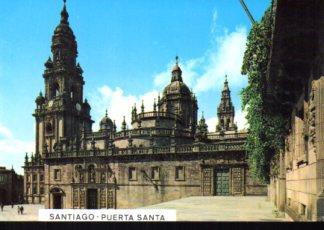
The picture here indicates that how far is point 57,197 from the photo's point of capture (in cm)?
4944

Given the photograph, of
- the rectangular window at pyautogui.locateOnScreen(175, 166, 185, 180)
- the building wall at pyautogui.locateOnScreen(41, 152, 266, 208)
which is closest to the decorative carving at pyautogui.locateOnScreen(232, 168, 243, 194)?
the building wall at pyautogui.locateOnScreen(41, 152, 266, 208)

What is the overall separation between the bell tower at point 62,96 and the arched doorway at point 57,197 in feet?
43.7

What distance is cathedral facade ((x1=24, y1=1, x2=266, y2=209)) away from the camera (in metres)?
39.1

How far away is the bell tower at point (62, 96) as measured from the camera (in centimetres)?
6306

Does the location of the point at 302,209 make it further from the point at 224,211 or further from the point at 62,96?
the point at 62,96

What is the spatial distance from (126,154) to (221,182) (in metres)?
10.8

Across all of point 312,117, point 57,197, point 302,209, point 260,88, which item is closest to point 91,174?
point 57,197

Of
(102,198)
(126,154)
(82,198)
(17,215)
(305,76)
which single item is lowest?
(17,215)

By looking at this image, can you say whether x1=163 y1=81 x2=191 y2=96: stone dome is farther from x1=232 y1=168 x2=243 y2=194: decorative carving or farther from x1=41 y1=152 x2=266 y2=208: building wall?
x1=232 y1=168 x2=243 y2=194: decorative carving

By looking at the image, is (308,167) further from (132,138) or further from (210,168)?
(132,138)

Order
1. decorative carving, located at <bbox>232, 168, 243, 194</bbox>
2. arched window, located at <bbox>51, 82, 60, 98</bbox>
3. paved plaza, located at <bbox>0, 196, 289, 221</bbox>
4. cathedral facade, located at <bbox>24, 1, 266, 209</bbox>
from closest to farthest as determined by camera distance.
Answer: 1. paved plaza, located at <bbox>0, 196, 289, 221</bbox>
2. decorative carving, located at <bbox>232, 168, 243, 194</bbox>
3. cathedral facade, located at <bbox>24, 1, 266, 209</bbox>
4. arched window, located at <bbox>51, 82, 60, 98</bbox>

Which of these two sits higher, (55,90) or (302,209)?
(55,90)

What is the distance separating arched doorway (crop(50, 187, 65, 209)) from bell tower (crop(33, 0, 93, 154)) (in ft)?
43.7

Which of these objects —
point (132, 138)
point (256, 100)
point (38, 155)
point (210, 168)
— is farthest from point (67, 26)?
point (256, 100)
